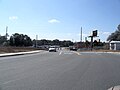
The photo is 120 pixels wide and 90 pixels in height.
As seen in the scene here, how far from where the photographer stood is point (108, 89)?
412 inches

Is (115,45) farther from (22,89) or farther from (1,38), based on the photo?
(22,89)

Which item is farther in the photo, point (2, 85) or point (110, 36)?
point (110, 36)

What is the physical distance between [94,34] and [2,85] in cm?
11225

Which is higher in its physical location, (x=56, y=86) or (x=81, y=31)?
(x=81, y=31)

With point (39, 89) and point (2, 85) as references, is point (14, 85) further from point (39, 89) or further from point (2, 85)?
point (39, 89)

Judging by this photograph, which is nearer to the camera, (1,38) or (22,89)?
(22,89)

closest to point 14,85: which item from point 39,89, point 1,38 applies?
point 39,89

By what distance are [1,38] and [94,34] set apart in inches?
2788

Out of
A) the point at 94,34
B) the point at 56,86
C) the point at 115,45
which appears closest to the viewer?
the point at 56,86

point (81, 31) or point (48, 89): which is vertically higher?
point (81, 31)

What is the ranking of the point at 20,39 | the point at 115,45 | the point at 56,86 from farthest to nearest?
the point at 20,39 → the point at 115,45 → the point at 56,86

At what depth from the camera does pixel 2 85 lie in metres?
10.9

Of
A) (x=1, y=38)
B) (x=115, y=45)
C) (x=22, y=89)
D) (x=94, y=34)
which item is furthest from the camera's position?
(x=1, y=38)

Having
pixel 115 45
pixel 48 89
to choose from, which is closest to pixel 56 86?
pixel 48 89
